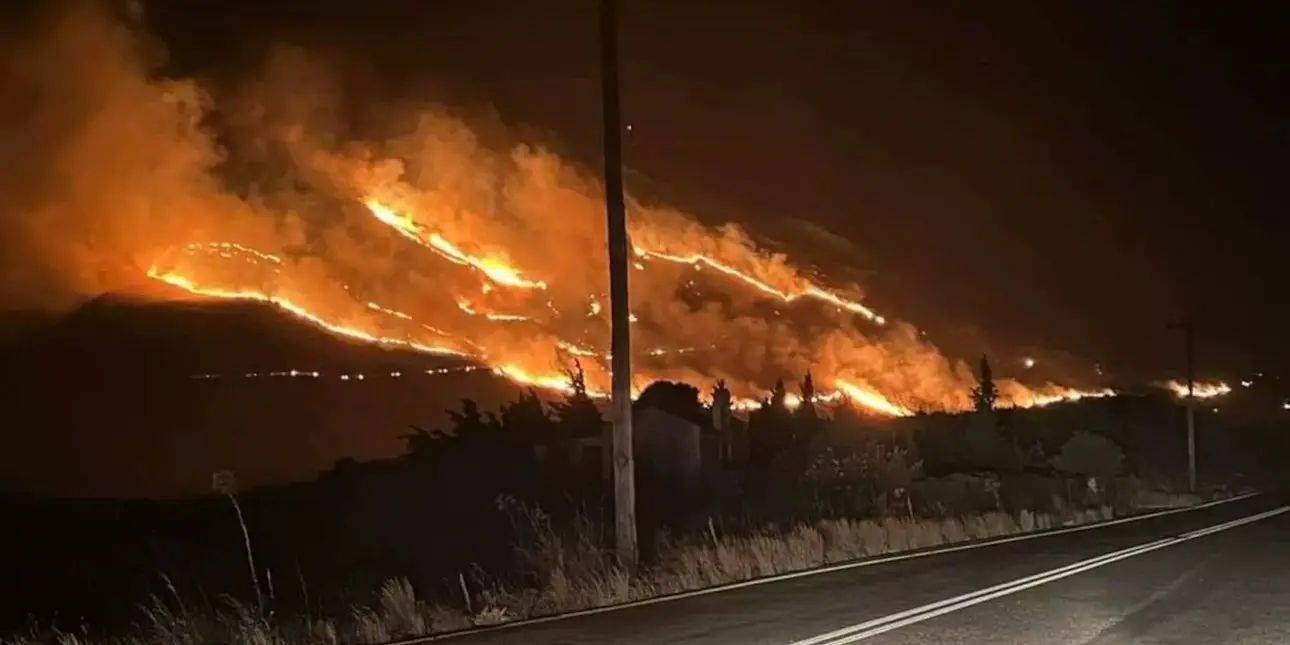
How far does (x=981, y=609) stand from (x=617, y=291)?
22.0 ft

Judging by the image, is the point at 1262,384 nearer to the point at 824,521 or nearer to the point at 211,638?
the point at 824,521

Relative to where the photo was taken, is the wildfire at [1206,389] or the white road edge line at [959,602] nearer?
the white road edge line at [959,602]

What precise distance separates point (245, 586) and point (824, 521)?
1054cm

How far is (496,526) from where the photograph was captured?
21641 millimetres

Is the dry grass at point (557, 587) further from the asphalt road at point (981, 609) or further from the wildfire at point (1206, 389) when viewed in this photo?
the wildfire at point (1206, 389)

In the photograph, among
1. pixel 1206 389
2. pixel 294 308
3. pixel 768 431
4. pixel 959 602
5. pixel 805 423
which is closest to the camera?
pixel 959 602

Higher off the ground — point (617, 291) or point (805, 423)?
point (617, 291)

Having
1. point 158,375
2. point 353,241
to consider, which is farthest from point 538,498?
point 353,241

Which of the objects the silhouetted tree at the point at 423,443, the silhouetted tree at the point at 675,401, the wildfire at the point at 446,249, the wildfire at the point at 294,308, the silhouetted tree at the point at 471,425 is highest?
the wildfire at the point at 446,249

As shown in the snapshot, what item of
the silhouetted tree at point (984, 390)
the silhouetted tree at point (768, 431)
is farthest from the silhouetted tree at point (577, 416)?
the silhouetted tree at point (984, 390)

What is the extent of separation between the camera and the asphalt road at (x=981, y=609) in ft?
37.2

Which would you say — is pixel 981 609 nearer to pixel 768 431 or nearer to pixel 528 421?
pixel 528 421

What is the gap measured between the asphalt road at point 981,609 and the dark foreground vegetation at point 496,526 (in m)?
1.72

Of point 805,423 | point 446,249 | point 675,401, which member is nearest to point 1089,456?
point 805,423
